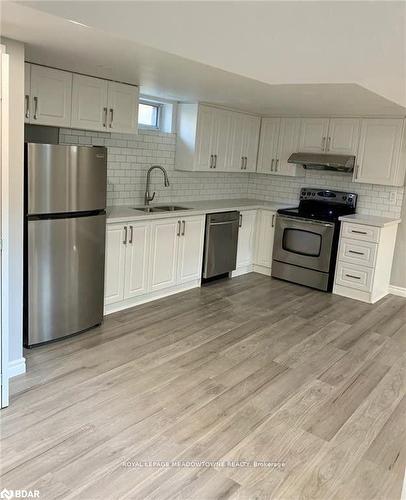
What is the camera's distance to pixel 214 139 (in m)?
5.52

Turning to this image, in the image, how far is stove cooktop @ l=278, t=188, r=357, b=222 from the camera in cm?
545

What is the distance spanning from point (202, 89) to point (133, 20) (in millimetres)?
2037

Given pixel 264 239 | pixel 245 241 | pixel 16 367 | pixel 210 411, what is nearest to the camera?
pixel 210 411

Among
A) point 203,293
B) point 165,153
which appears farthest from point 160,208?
point 203,293

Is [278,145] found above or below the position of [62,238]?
above

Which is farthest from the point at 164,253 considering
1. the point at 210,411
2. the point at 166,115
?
the point at 210,411

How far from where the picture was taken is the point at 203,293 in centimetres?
510

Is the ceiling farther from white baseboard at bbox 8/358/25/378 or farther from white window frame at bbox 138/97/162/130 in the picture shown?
white baseboard at bbox 8/358/25/378

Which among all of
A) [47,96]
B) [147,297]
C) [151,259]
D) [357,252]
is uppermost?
[47,96]

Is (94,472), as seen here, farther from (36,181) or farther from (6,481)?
(36,181)

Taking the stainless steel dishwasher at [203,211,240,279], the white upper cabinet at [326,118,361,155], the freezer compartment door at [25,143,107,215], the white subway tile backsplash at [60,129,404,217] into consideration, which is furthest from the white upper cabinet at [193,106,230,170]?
the freezer compartment door at [25,143,107,215]

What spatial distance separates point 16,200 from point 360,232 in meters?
3.69

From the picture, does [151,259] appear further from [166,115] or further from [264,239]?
[264,239]

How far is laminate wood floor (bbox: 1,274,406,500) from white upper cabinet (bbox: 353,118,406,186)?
1799 mm
